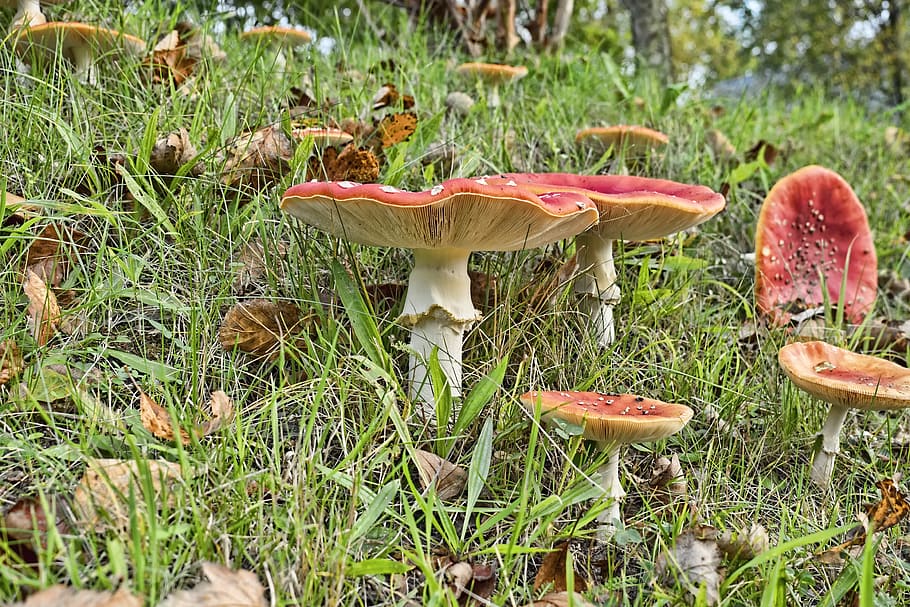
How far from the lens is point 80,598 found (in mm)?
1372

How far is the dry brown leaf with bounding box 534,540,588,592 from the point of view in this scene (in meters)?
1.86

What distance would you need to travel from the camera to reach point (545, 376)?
8.18 feet

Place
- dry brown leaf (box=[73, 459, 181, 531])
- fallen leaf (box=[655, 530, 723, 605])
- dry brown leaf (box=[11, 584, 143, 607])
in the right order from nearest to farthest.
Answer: dry brown leaf (box=[11, 584, 143, 607]) → dry brown leaf (box=[73, 459, 181, 531]) → fallen leaf (box=[655, 530, 723, 605])

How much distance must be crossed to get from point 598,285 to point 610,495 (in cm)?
88

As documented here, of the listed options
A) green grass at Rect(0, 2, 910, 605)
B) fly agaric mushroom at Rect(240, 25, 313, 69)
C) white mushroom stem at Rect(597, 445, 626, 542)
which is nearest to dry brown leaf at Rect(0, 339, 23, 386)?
green grass at Rect(0, 2, 910, 605)

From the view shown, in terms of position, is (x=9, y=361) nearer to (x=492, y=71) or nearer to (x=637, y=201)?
(x=637, y=201)

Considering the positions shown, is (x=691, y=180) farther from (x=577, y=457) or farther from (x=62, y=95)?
(x=62, y=95)

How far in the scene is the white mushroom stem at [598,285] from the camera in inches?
106

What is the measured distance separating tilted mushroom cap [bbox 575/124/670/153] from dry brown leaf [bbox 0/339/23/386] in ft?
8.48

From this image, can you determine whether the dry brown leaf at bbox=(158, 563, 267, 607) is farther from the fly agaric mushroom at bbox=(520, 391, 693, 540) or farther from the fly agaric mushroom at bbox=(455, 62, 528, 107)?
the fly agaric mushroom at bbox=(455, 62, 528, 107)

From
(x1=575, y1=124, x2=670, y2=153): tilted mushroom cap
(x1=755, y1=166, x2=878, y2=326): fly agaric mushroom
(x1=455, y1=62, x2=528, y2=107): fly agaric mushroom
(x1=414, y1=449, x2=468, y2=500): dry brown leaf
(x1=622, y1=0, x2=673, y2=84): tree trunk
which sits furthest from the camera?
(x1=622, y1=0, x2=673, y2=84): tree trunk

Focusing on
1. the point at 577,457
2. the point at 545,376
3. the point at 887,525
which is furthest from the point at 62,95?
the point at 887,525

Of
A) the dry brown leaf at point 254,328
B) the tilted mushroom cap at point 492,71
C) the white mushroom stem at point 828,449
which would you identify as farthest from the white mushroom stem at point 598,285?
the tilted mushroom cap at point 492,71

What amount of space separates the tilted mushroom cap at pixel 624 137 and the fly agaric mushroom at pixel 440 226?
137 cm
